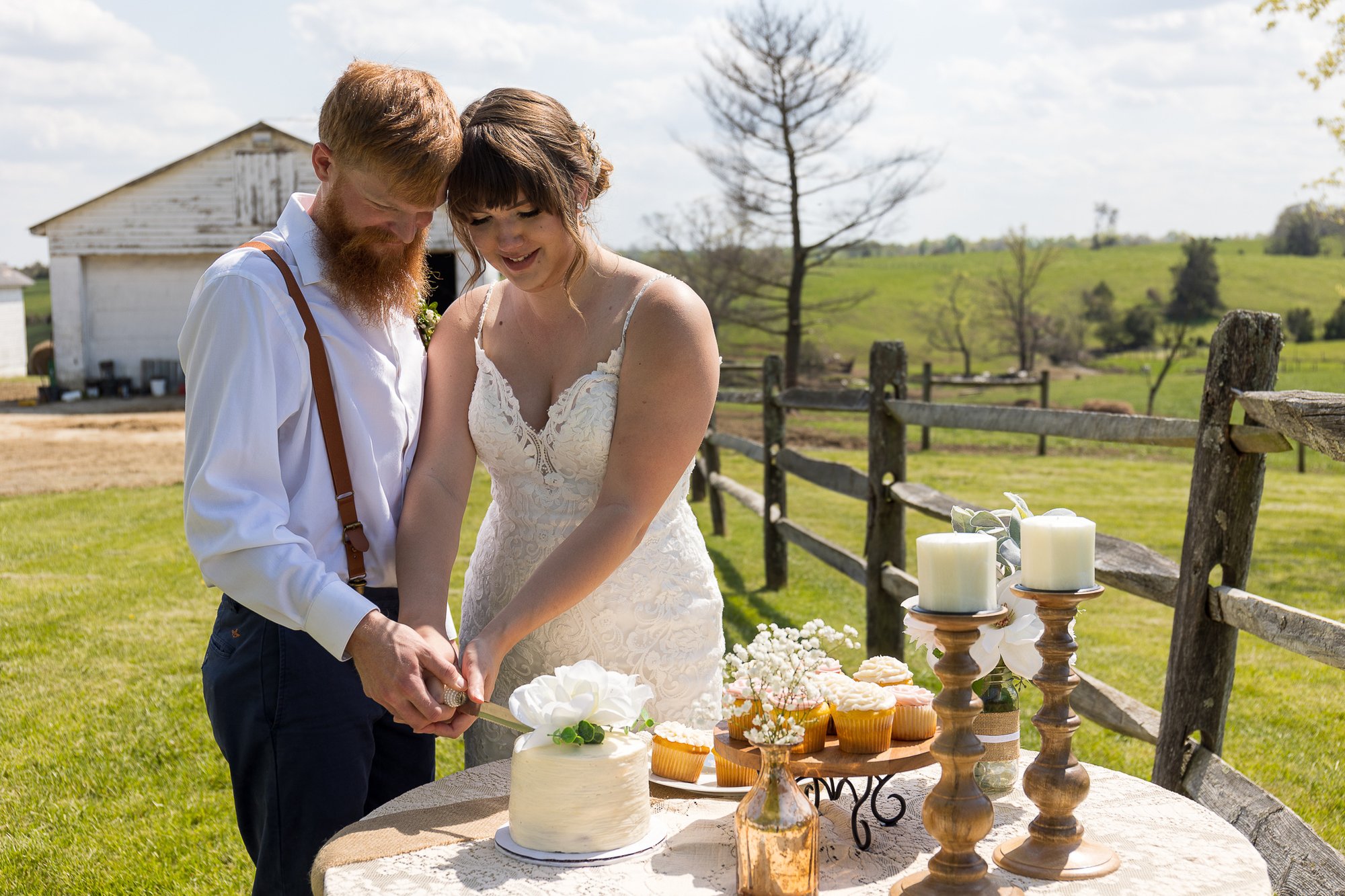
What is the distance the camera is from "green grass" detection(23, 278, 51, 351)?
161ft

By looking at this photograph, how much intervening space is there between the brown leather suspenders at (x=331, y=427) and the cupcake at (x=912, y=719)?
3.62 feet

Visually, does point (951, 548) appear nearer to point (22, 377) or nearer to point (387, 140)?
point (387, 140)

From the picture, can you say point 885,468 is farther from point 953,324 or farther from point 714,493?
point 953,324

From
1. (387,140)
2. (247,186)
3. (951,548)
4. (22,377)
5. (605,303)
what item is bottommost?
(22,377)

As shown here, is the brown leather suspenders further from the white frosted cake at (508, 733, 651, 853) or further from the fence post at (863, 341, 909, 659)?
the fence post at (863, 341, 909, 659)

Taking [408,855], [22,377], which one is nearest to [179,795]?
[408,855]

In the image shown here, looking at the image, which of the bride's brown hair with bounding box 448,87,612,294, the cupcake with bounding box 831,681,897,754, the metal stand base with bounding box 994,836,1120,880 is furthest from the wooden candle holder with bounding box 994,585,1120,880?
the bride's brown hair with bounding box 448,87,612,294

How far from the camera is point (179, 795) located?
4746 millimetres

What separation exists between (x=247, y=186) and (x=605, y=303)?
924 inches

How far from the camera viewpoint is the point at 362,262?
90.7 inches

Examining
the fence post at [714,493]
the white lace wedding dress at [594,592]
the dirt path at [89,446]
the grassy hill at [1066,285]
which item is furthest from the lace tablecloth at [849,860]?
the grassy hill at [1066,285]

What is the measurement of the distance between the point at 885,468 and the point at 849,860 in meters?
4.51

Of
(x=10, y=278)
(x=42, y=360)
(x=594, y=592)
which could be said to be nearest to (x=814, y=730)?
(x=594, y=592)

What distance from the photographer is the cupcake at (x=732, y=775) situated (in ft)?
6.50
